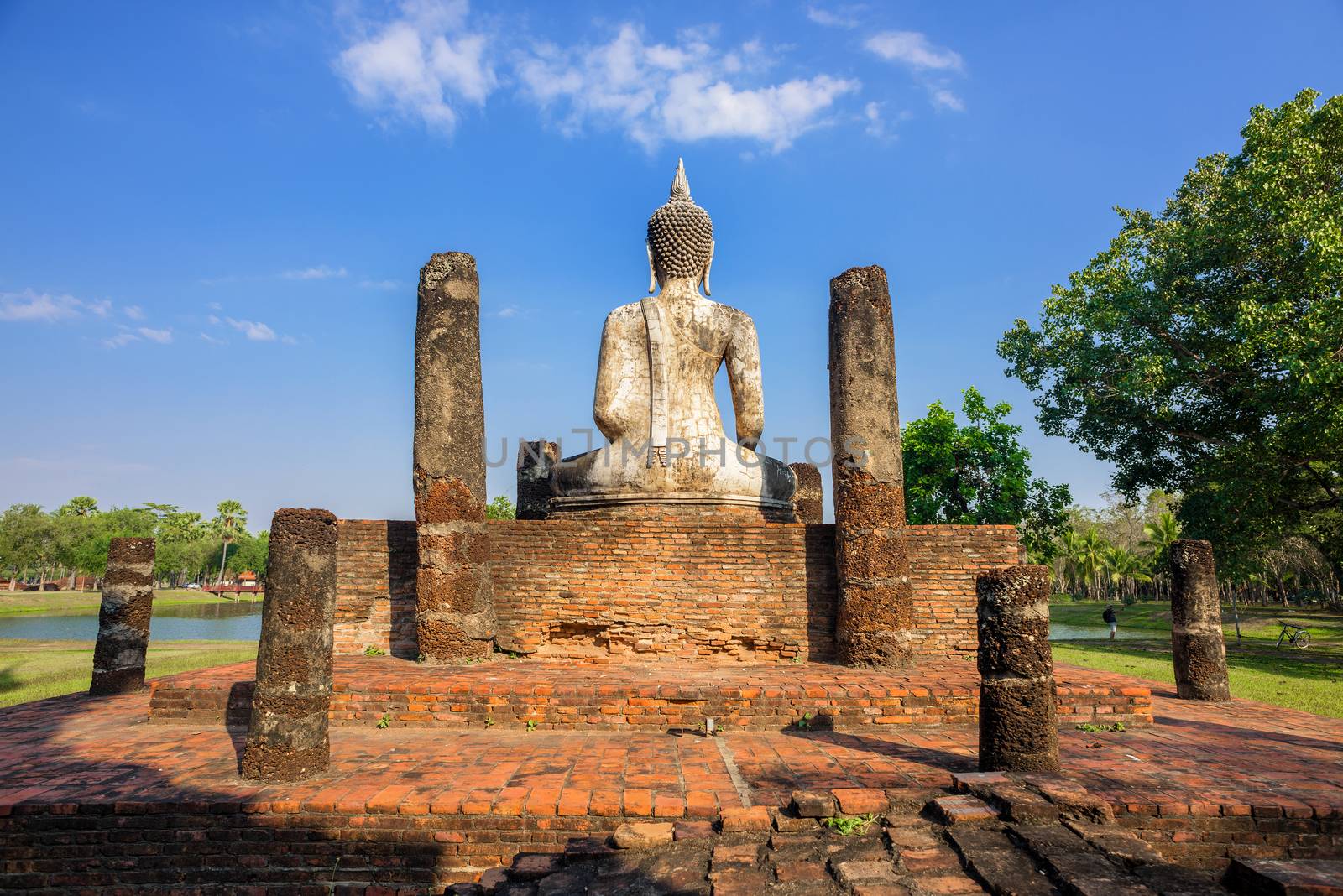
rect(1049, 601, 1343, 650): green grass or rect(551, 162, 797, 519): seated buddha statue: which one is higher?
rect(551, 162, 797, 519): seated buddha statue

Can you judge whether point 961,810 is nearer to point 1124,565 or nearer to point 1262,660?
point 1262,660

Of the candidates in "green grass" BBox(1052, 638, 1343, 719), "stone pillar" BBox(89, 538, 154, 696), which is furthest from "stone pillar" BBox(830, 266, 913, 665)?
"stone pillar" BBox(89, 538, 154, 696)

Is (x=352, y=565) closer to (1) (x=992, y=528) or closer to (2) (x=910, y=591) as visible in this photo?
(2) (x=910, y=591)

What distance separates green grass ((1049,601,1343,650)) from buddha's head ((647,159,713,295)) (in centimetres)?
1603

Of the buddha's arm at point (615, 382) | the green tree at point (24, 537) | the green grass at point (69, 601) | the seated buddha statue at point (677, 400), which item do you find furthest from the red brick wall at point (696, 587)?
the green tree at point (24, 537)

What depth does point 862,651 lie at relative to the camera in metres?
7.75

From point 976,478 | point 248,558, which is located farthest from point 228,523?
point 976,478

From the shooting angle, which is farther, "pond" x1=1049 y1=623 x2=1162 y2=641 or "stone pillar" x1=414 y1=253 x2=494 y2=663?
"pond" x1=1049 y1=623 x2=1162 y2=641

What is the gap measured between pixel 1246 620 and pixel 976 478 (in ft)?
53.7

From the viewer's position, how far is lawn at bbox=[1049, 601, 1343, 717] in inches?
443

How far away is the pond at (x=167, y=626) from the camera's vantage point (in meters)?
24.3

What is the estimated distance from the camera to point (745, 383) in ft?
32.1

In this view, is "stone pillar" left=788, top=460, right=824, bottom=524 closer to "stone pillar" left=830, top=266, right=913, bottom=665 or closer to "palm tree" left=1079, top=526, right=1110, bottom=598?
"stone pillar" left=830, top=266, right=913, bottom=665

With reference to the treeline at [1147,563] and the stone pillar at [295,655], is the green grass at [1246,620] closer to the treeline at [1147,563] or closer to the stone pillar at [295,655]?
the treeline at [1147,563]
